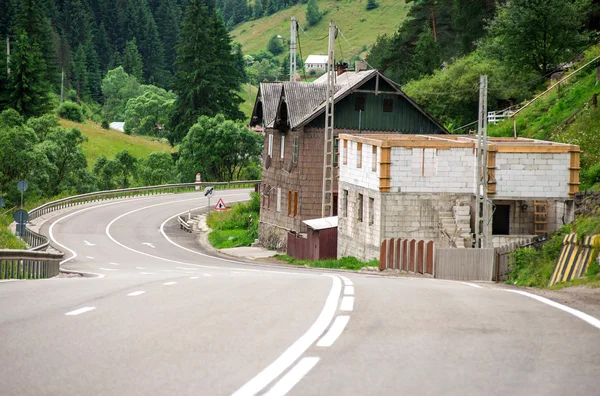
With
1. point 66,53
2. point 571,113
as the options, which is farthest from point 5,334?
point 66,53

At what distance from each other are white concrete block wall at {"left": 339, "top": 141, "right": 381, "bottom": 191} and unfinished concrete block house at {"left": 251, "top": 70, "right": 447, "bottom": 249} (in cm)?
660

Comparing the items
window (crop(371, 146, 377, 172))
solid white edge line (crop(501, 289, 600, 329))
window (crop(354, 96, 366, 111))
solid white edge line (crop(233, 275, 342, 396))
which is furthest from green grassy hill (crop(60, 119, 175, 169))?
solid white edge line (crop(233, 275, 342, 396))

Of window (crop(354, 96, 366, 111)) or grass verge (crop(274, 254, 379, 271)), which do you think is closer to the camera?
grass verge (crop(274, 254, 379, 271))

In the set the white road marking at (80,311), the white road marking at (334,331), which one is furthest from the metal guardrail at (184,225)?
the white road marking at (334,331)

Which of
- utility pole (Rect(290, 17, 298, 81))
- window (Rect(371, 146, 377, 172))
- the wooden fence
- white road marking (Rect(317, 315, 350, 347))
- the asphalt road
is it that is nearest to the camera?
the asphalt road

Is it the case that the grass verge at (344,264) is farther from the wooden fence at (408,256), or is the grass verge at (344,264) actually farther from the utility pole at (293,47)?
the utility pole at (293,47)

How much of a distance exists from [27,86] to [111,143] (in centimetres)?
1660

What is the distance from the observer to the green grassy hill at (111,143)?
118062 mm

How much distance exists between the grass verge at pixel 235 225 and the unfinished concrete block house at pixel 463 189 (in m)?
19.6

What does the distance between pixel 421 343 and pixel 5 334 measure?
3.88m

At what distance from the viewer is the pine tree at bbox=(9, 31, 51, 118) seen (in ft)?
360

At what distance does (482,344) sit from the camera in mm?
8094

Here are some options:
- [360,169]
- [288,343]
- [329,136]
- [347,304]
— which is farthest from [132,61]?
[288,343]

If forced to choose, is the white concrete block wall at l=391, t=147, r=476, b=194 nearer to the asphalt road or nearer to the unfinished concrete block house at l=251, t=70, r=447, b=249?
the unfinished concrete block house at l=251, t=70, r=447, b=249
